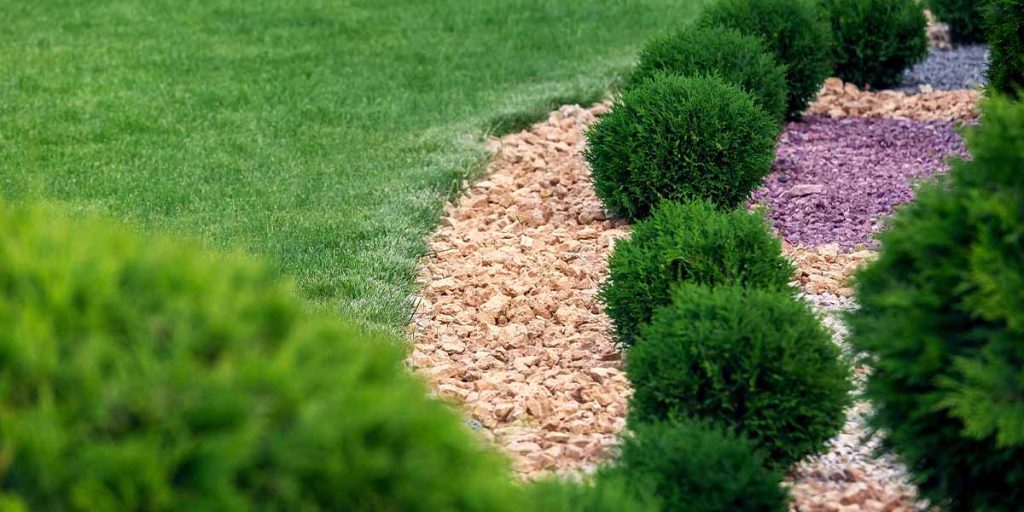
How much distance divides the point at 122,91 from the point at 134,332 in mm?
7440

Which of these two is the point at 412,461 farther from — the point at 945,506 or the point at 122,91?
the point at 122,91

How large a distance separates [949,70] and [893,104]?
1483 millimetres

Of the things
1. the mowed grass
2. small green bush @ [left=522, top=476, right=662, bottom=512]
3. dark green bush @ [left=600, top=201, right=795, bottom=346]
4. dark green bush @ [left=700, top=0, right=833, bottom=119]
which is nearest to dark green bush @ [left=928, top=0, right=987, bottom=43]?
the mowed grass

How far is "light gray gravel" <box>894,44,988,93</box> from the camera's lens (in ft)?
31.9

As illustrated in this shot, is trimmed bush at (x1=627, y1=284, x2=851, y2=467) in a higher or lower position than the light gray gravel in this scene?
higher

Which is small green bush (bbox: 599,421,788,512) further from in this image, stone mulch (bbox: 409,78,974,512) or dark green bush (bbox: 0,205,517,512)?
dark green bush (bbox: 0,205,517,512)

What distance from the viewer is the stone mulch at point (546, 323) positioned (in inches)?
161

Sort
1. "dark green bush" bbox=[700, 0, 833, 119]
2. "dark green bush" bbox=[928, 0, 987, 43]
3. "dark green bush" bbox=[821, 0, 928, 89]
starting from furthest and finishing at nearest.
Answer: "dark green bush" bbox=[928, 0, 987, 43], "dark green bush" bbox=[821, 0, 928, 89], "dark green bush" bbox=[700, 0, 833, 119]

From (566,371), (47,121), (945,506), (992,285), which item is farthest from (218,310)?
(47,121)

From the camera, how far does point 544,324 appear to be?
5.43 metres

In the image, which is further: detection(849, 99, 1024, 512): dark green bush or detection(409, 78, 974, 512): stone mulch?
detection(409, 78, 974, 512): stone mulch

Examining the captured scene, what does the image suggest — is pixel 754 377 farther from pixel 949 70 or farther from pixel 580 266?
pixel 949 70

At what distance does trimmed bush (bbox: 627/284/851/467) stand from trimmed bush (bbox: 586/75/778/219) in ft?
8.49

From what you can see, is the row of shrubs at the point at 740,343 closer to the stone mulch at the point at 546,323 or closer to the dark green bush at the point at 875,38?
the stone mulch at the point at 546,323
